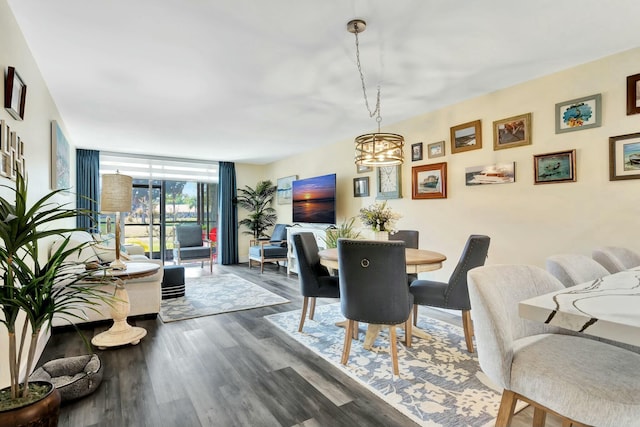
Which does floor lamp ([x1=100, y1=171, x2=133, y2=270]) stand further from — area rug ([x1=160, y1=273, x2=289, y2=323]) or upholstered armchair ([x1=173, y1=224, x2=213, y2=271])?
upholstered armchair ([x1=173, y1=224, x2=213, y2=271])

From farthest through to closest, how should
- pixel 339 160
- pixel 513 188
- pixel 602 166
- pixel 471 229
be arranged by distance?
1. pixel 339 160
2. pixel 471 229
3. pixel 513 188
4. pixel 602 166

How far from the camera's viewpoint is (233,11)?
1.98 meters

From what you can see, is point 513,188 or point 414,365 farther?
point 513,188

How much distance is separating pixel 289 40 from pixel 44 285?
204 centimetres

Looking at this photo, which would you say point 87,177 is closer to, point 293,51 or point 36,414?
point 293,51

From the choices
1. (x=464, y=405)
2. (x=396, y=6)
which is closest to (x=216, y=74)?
(x=396, y=6)

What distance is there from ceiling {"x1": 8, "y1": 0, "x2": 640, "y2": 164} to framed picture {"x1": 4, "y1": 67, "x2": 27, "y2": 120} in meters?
0.40

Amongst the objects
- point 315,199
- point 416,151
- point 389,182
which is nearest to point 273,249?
point 315,199

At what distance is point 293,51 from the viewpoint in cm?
247

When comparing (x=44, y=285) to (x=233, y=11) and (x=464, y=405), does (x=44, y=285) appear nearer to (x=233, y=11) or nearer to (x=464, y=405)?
(x=233, y=11)

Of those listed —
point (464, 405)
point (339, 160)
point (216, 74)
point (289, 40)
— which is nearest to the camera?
point (464, 405)

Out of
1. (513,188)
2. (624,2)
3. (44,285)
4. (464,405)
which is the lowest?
(464,405)

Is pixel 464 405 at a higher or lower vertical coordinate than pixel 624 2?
lower

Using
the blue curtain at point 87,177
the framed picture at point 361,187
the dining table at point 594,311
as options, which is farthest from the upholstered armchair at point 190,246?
the dining table at point 594,311
